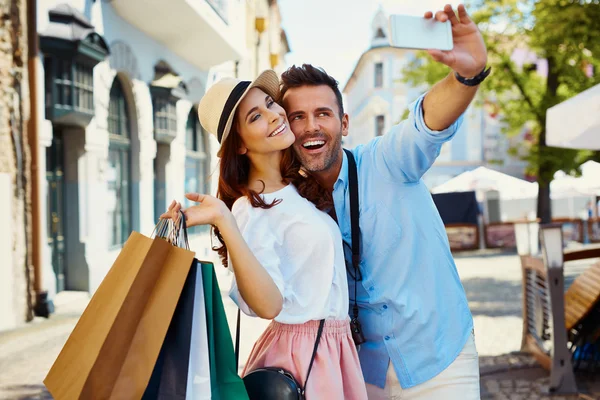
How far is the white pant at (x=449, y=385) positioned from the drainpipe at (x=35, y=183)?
7401 mm

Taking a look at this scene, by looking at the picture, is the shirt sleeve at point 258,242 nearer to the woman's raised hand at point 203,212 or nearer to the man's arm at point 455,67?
the woman's raised hand at point 203,212

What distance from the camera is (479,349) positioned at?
7477mm

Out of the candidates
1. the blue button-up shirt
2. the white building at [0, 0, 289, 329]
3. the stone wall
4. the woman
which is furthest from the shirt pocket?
the stone wall

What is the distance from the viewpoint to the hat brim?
2.29 metres

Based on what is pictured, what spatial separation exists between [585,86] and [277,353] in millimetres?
18949

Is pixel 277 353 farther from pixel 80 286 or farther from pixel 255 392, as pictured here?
pixel 80 286

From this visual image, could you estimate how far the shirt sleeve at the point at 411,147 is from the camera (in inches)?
87.5

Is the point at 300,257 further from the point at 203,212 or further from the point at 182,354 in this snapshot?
the point at 182,354

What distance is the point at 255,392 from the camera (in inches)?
80.3

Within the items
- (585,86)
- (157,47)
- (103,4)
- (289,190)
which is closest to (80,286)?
(103,4)

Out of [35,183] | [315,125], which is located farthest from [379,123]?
[315,125]

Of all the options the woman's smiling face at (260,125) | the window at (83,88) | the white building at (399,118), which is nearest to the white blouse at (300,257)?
the woman's smiling face at (260,125)

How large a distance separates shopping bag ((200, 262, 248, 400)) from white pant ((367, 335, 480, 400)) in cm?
69

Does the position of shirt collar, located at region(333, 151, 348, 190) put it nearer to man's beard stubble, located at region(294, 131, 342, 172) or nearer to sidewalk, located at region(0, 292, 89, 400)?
man's beard stubble, located at region(294, 131, 342, 172)
